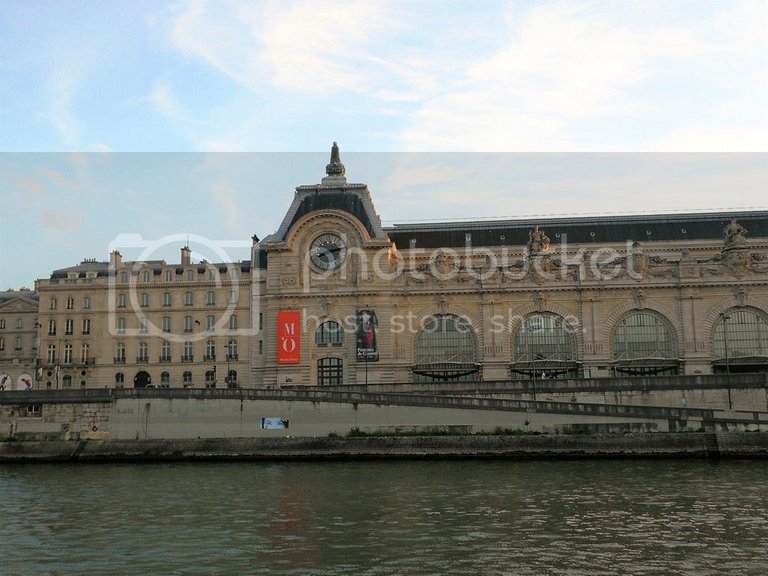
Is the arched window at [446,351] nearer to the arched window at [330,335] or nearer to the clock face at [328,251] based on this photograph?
the arched window at [330,335]

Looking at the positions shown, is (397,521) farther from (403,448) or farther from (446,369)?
(446,369)

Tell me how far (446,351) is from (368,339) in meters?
5.78

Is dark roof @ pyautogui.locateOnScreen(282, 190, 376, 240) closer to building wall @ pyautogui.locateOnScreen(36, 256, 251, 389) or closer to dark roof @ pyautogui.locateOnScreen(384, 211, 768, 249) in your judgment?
dark roof @ pyautogui.locateOnScreen(384, 211, 768, 249)

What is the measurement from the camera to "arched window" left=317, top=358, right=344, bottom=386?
66500 millimetres

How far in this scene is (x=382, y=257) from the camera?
67.4 m

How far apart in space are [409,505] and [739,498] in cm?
1071

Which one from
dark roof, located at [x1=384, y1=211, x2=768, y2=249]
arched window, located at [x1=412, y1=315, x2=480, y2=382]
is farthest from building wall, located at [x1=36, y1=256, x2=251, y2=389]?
dark roof, located at [x1=384, y1=211, x2=768, y2=249]

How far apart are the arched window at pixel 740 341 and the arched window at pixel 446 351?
1680 cm

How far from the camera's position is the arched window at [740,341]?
61.3m

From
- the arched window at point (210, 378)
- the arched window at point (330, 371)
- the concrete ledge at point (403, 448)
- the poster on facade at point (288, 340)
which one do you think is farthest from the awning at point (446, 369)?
the concrete ledge at point (403, 448)

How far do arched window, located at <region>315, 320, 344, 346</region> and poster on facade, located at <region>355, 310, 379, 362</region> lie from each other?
6.44 feet

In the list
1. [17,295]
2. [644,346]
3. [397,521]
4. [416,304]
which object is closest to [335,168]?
[416,304]

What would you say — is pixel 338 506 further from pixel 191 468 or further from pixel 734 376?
pixel 734 376

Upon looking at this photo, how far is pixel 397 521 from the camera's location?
25.9 metres
